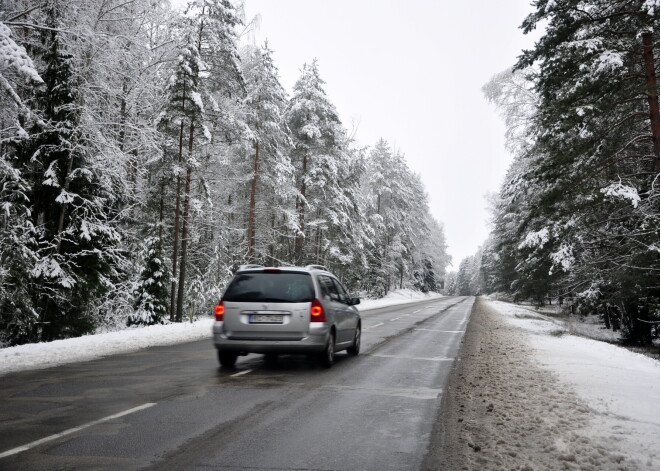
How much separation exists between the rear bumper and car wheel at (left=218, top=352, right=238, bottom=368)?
0.76 ft

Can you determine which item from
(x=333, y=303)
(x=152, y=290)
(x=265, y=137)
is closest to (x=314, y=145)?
(x=265, y=137)

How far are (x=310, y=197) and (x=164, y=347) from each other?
946 inches

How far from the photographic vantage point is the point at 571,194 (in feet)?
52.2

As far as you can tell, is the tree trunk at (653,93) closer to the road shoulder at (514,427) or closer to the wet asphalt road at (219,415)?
the road shoulder at (514,427)

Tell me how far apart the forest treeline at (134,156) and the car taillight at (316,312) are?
638 cm

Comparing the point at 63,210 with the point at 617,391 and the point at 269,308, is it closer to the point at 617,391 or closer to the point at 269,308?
the point at 269,308

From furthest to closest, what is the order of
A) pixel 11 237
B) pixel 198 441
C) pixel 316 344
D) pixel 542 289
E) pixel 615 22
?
pixel 542 289 < pixel 615 22 < pixel 11 237 < pixel 316 344 < pixel 198 441

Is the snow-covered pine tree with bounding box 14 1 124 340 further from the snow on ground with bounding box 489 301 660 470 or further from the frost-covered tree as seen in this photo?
the frost-covered tree

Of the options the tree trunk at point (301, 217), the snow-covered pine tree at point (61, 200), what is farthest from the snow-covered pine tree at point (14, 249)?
the tree trunk at point (301, 217)

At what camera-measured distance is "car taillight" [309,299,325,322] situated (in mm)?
9180

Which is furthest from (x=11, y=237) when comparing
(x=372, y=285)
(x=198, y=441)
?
(x=372, y=285)

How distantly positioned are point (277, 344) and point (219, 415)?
3.21 metres

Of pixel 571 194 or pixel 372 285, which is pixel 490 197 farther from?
pixel 571 194

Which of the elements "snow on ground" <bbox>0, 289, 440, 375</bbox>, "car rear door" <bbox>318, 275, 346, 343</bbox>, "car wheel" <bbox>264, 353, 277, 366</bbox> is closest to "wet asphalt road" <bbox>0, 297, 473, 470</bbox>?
"car wheel" <bbox>264, 353, 277, 366</bbox>
